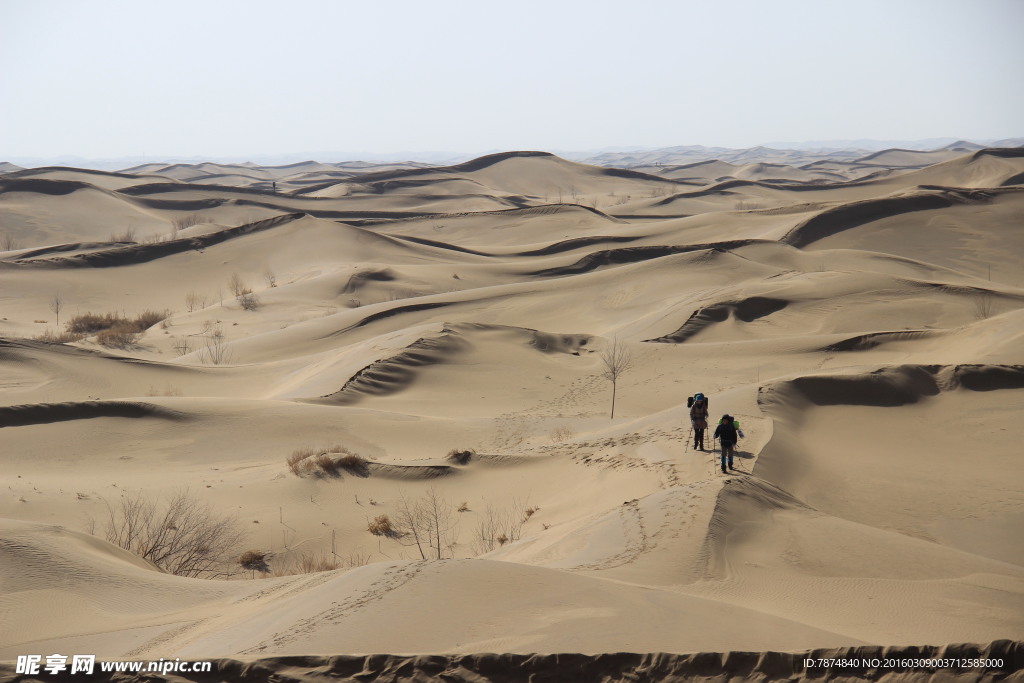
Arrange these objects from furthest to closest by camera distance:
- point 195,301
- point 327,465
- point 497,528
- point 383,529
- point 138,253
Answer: point 138,253, point 195,301, point 327,465, point 383,529, point 497,528

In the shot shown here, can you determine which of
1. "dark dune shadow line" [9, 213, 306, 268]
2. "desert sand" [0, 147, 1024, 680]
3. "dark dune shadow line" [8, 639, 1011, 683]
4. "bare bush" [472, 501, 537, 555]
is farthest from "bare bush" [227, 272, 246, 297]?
"dark dune shadow line" [8, 639, 1011, 683]

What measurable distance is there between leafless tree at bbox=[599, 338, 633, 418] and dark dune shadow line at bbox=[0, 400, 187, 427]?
9382 mm

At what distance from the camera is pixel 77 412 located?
14.9 meters

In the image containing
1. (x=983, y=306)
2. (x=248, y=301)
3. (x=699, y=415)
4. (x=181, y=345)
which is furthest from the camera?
(x=248, y=301)

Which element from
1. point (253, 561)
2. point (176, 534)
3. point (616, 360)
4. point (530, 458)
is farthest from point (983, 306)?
point (176, 534)

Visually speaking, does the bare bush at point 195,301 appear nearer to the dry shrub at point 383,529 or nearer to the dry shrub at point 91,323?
the dry shrub at point 91,323

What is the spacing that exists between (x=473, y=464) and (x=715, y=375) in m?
8.49

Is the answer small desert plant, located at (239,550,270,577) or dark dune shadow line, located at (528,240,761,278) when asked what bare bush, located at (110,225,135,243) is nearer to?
dark dune shadow line, located at (528,240,761,278)

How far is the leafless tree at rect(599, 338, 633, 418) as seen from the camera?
1948 centimetres

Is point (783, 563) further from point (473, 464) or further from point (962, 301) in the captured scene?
point (962, 301)

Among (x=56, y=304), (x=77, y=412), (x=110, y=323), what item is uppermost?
(x=56, y=304)

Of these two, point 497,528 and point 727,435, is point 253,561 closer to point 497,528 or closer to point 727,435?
point 497,528

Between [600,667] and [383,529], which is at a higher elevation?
[600,667]

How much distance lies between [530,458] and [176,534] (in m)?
5.31
